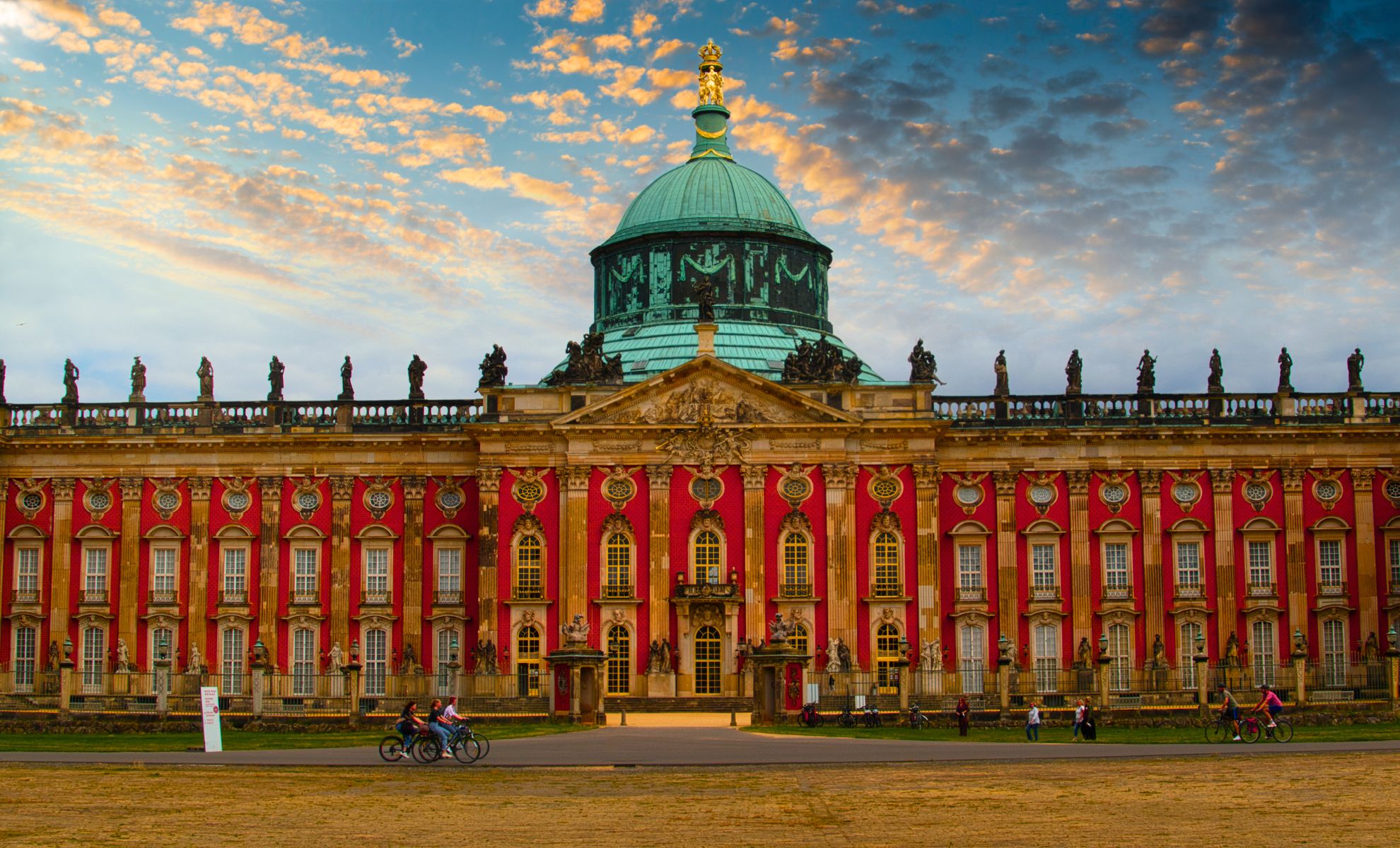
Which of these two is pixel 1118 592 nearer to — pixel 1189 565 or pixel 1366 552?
pixel 1189 565

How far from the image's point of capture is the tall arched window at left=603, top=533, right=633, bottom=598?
6384 cm

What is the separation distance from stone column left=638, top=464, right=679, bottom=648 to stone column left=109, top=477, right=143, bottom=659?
20.8 m

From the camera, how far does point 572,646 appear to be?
55.6 metres

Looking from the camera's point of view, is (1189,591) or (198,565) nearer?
(1189,591)

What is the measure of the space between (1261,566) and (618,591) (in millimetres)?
25467

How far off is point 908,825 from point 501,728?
88.5 feet

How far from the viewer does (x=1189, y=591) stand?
65.1m

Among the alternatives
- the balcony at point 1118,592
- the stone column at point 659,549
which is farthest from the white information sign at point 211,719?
the balcony at point 1118,592

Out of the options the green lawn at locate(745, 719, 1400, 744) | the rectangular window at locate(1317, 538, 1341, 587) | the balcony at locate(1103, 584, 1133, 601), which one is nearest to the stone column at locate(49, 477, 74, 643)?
the green lawn at locate(745, 719, 1400, 744)

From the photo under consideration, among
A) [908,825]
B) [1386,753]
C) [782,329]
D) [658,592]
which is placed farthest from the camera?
[782,329]

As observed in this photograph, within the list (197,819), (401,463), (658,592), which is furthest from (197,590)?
(197,819)

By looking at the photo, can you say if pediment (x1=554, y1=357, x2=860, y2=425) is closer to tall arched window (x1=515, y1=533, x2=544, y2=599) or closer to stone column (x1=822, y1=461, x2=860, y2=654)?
stone column (x1=822, y1=461, x2=860, y2=654)

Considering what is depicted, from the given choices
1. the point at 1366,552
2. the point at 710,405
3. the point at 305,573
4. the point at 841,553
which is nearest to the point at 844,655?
the point at 841,553

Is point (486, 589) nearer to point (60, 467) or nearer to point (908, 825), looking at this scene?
point (60, 467)
